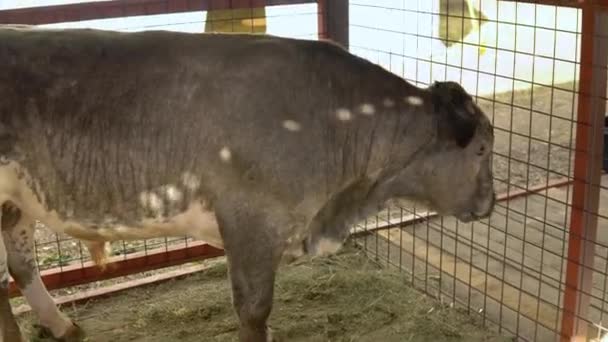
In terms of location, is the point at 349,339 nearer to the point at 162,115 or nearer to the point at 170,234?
the point at 170,234

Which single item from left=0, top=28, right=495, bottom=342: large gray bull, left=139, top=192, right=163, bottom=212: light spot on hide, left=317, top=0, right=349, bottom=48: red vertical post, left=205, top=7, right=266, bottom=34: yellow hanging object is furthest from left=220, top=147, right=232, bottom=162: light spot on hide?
left=317, top=0, right=349, bottom=48: red vertical post

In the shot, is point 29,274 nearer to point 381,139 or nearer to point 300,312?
point 300,312

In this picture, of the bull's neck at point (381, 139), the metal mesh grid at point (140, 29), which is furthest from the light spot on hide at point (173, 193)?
the metal mesh grid at point (140, 29)

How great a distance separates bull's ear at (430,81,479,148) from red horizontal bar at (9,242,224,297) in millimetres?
1902

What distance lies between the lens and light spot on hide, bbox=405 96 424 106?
143 inches

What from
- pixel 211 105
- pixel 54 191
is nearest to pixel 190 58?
pixel 211 105

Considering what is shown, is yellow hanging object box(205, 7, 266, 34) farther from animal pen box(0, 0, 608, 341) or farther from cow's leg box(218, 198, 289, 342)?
cow's leg box(218, 198, 289, 342)

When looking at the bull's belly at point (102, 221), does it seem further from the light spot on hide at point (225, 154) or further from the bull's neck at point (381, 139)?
the bull's neck at point (381, 139)

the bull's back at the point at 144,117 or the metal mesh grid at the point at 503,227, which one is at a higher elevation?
the bull's back at the point at 144,117

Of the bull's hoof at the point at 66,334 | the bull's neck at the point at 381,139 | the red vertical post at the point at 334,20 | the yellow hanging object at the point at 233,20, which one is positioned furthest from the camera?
the red vertical post at the point at 334,20

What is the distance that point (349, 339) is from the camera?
14.0 ft

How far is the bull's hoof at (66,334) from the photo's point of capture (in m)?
4.25

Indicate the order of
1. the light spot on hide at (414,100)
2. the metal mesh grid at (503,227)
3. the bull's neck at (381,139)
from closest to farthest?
1. the bull's neck at (381,139)
2. the light spot on hide at (414,100)
3. the metal mesh grid at (503,227)

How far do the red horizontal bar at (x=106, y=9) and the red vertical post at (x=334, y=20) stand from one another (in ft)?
1.12
